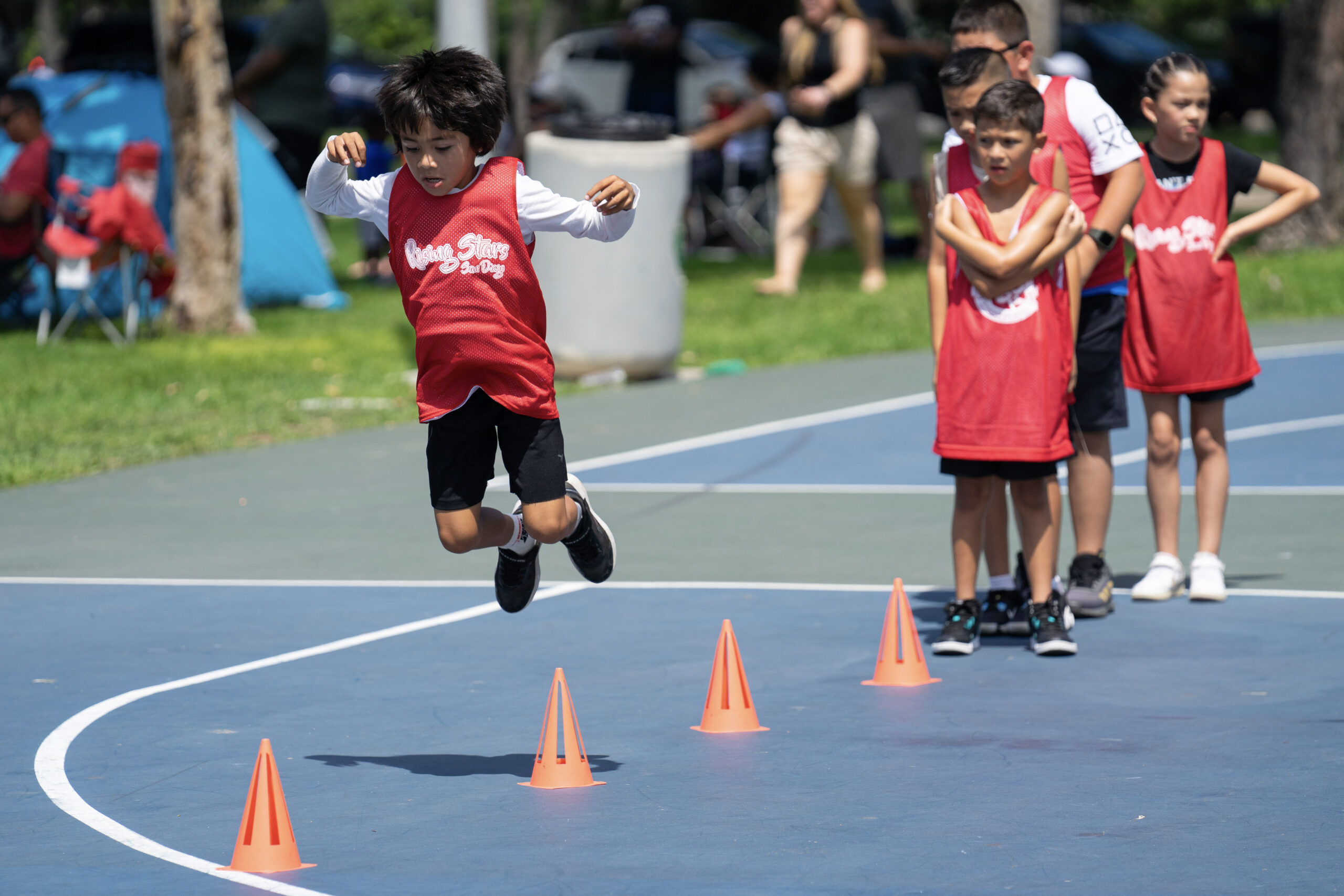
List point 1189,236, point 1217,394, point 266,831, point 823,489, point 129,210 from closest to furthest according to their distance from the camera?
point 266,831
point 1189,236
point 1217,394
point 823,489
point 129,210

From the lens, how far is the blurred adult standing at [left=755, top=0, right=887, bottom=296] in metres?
17.5

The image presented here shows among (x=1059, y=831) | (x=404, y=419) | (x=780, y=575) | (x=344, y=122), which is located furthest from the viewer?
(x=344, y=122)

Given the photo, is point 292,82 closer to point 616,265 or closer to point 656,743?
point 616,265

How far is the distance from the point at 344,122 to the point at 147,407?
3452cm

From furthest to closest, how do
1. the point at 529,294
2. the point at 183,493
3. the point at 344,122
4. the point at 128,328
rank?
the point at 344,122 → the point at 128,328 → the point at 183,493 → the point at 529,294

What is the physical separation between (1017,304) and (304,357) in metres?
9.63

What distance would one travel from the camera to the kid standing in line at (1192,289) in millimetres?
7918

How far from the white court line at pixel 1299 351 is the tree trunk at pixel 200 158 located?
27.0ft

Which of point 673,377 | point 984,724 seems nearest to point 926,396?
point 673,377

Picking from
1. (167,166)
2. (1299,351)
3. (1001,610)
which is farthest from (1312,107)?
(1001,610)

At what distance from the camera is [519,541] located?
6.47 m

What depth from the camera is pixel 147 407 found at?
13.6 meters

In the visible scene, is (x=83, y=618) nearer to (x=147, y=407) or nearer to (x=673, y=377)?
(x=147, y=407)

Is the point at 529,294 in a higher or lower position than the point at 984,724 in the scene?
higher
